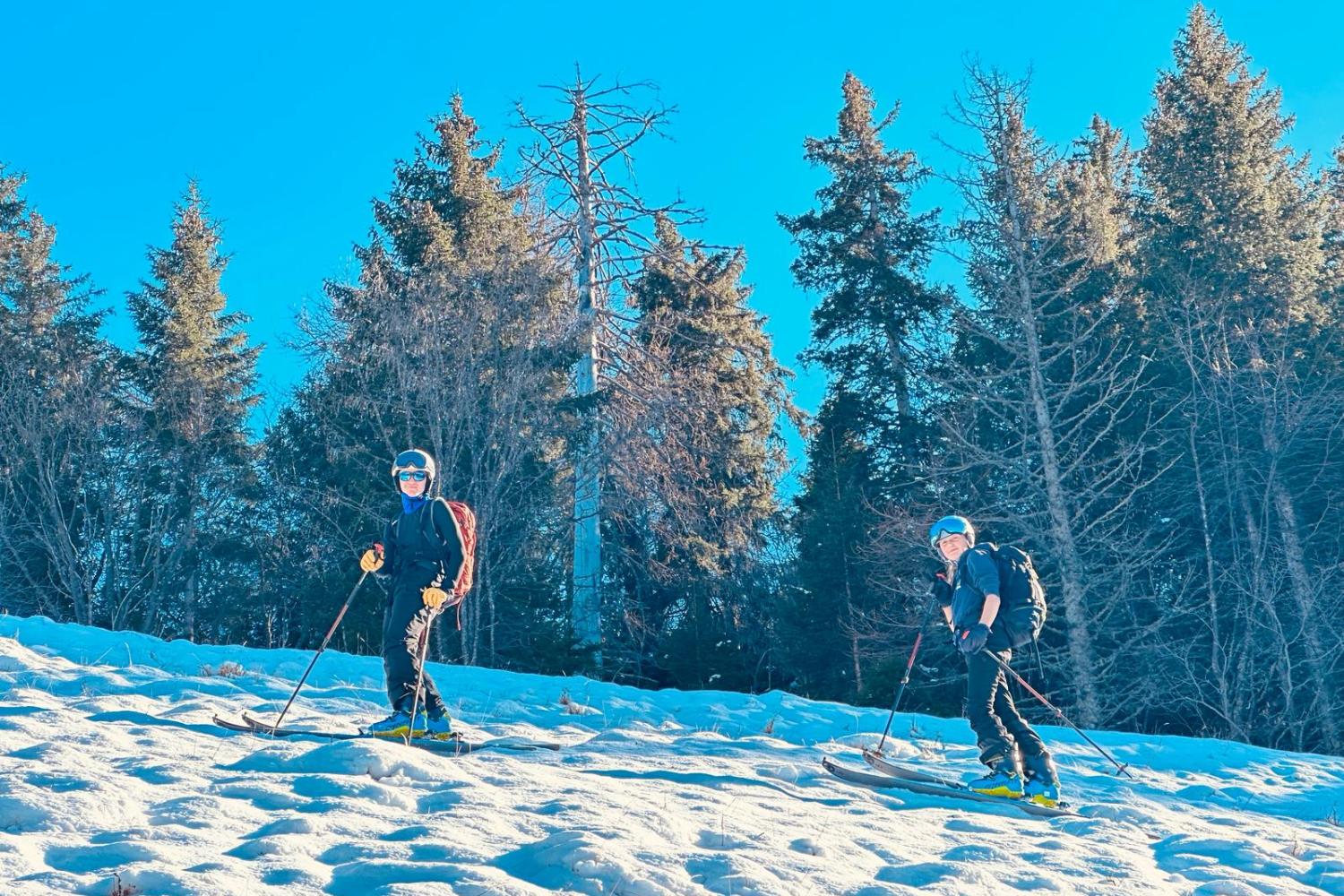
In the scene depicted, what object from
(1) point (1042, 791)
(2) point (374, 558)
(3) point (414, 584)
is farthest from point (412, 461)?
(1) point (1042, 791)

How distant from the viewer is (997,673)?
891 cm

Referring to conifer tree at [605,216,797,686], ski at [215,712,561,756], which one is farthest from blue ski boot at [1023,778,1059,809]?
conifer tree at [605,216,797,686]

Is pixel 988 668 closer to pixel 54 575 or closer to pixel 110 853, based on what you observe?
pixel 110 853

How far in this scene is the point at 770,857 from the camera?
6137 millimetres

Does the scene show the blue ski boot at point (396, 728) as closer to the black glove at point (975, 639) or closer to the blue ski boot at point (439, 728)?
the blue ski boot at point (439, 728)

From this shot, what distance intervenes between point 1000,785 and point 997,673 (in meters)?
0.79

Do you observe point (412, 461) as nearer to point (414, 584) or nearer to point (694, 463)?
point (414, 584)

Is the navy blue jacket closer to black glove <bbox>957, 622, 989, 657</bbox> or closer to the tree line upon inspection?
black glove <bbox>957, 622, 989, 657</bbox>

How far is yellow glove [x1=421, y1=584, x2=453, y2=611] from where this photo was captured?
29.5 feet

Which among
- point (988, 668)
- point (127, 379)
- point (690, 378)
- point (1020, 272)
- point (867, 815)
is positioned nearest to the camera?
point (867, 815)

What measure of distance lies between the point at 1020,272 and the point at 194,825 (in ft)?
68.0

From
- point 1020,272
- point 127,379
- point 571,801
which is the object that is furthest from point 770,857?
point 127,379

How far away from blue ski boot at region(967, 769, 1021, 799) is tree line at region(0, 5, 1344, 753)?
12.7m

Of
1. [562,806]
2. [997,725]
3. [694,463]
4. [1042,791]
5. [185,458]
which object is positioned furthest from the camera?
[185,458]
